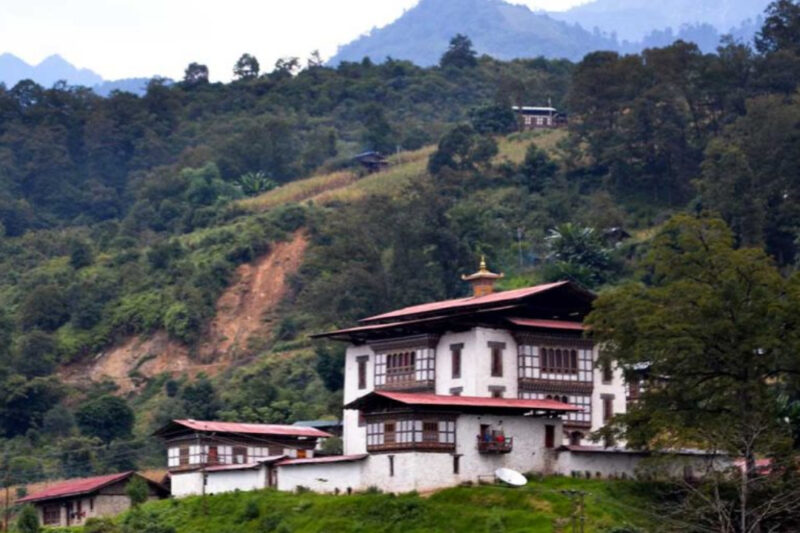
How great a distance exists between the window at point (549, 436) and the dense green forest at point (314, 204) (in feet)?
48.4

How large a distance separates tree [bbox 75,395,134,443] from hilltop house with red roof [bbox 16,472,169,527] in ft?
50.9

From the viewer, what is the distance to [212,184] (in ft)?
454

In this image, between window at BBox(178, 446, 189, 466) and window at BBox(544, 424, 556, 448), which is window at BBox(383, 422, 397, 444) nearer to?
window at BBox(544, 424, 556, 448)

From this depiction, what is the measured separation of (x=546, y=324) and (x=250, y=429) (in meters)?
14.4

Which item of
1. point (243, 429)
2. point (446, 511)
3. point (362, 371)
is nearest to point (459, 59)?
point (362, 371)

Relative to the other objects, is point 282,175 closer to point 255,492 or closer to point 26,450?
point 26,450

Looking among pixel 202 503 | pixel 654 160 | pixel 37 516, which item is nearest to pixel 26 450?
pixel 37 516

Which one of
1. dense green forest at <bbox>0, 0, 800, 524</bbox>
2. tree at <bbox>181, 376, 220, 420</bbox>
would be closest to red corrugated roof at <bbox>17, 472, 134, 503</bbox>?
dense green forest at <bbox>0, 0, 800, 524</bbox>

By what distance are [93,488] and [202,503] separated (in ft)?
22.8

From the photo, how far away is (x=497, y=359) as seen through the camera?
73062 millimetres

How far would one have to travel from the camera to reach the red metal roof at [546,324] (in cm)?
7288

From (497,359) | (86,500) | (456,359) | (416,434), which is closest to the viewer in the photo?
(416,434)

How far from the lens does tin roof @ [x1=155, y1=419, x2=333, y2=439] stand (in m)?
76.1

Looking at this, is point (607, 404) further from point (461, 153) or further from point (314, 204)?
point (314, 204)
